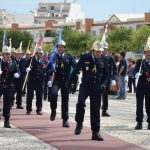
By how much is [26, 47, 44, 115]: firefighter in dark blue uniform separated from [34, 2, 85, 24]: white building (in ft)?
513

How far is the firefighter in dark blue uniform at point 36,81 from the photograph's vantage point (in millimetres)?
15637

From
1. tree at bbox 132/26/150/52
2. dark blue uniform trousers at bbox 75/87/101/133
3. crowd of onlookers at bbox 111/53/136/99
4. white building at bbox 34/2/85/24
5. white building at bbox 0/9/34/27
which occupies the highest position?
white building at bbox 34/2/85/24

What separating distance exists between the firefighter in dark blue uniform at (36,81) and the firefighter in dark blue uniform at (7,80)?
2.97m

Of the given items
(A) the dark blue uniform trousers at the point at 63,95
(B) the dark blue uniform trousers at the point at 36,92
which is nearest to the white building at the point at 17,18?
(B) the dark blue uniform trousers at the point at 36,92

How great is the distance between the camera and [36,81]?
51.9ft

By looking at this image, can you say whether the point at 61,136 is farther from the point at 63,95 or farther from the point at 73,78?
the point at 63,95

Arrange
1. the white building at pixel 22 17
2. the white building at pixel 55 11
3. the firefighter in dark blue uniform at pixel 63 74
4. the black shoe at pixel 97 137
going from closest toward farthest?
the black shoe at pixel 97 137 < the firefighter in dark blue uniform at pixel 63 74 < the white building at pixel 22 17 < the white building at pixel 55 11

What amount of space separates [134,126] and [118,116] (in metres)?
2.46

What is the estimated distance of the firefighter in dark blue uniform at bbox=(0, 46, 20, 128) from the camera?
40.9 ft

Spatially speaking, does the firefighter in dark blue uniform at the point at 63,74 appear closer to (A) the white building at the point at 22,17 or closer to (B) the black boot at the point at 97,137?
(B) the black boot at the point at 97,137

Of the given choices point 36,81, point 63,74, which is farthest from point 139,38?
point 63,74

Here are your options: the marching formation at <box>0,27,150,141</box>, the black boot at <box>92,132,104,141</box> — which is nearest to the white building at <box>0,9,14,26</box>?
the marching formation at <box>0,27,150,141</box>

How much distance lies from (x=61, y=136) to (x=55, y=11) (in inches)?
7063

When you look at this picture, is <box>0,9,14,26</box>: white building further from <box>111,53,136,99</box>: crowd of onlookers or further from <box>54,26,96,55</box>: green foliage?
<box>111,53,136,99</box>: crowd of onlookers
